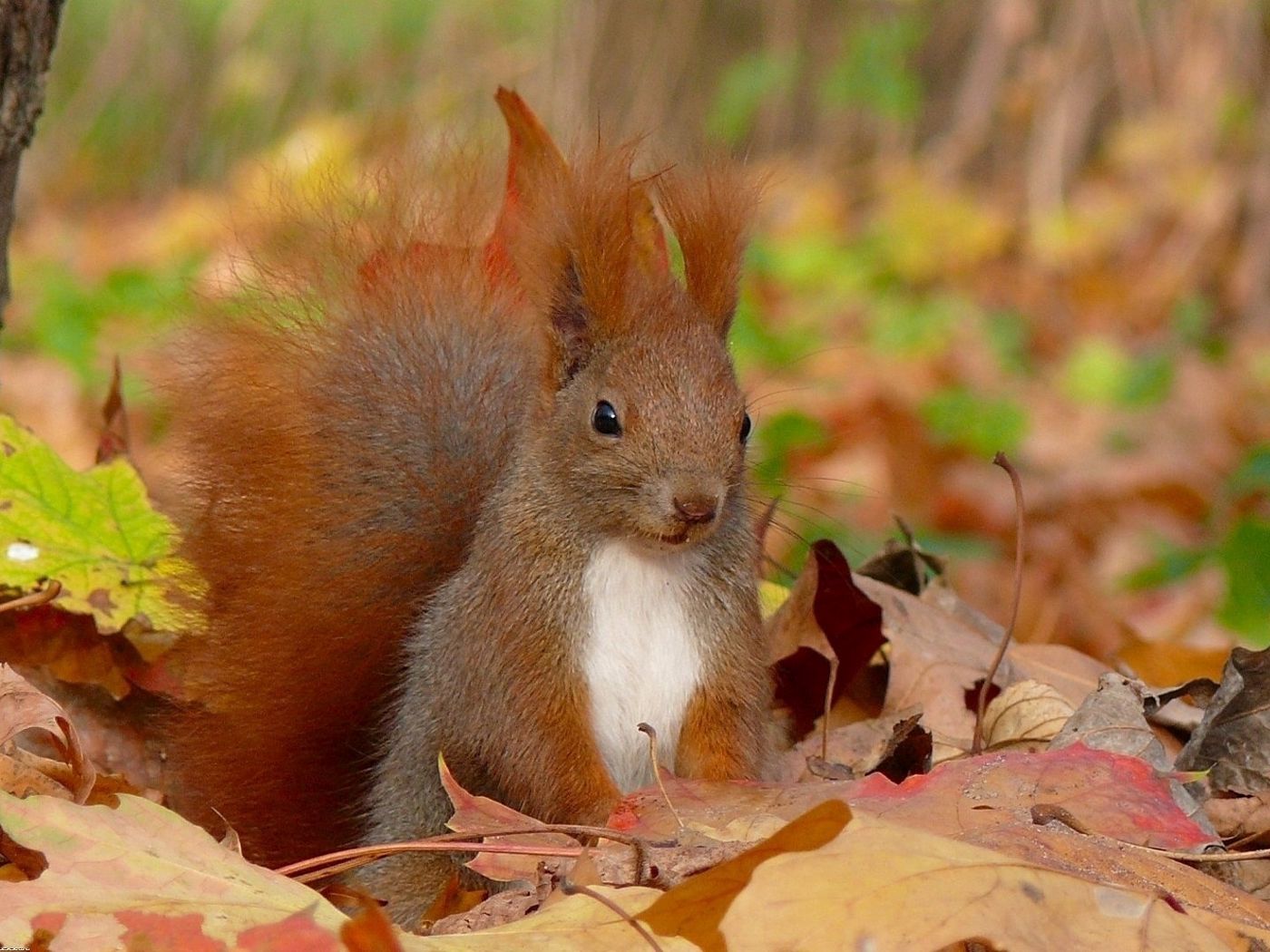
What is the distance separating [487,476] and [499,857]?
1.83 ft

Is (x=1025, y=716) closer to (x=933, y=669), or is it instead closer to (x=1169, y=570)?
(x=933, y=669)

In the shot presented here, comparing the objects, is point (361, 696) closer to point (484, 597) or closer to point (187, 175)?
point (484, 597)

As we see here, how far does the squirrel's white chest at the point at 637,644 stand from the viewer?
173 cm

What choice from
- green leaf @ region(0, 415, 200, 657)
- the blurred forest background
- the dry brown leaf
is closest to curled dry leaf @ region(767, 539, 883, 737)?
the dry brown leaf

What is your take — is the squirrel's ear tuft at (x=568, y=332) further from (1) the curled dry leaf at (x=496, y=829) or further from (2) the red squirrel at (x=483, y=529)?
(1) the curled dry leaf at (x=496, y=829)

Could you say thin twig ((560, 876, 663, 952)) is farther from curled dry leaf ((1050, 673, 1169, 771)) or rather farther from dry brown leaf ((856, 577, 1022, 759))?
dry brown leaf ((856, 577, 1022, 759))

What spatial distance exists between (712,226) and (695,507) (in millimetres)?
329

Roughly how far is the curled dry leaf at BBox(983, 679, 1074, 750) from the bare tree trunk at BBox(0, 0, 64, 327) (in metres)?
1.41

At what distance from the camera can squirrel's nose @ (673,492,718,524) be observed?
166cm

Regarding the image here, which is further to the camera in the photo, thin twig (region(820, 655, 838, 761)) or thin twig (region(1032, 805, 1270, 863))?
thin twig (region(820, 655, 838, 761))

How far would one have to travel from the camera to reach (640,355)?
1765 mm

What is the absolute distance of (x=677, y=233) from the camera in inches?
71.2

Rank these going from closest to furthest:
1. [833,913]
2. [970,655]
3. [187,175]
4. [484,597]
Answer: [833,913] < [484,597] < [970,655] < [187,175]

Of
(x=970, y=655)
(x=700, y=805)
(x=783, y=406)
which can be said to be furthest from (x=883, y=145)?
(x=700, y=805)
